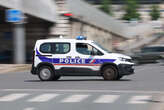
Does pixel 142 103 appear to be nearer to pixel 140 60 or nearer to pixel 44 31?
pixel 140 60

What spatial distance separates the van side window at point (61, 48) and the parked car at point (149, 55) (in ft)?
61.9

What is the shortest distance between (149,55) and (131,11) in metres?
97.3

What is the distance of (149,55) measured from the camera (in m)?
36.8

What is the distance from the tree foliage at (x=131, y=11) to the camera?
132m

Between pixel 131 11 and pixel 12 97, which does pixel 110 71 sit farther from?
pixel 131 11

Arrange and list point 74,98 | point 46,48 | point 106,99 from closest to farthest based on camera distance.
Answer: point 106,99 → point 74,98 → point 46,48

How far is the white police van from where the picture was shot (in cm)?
1786

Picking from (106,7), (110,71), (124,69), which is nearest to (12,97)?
(110,71)

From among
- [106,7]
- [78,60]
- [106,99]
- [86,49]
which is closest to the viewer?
[106,99]

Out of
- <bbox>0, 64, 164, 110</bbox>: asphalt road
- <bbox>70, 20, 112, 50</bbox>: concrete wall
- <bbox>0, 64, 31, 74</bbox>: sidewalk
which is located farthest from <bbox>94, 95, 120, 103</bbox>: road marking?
<bbox>70, 20, 112, 50</bbox>: concrete wall

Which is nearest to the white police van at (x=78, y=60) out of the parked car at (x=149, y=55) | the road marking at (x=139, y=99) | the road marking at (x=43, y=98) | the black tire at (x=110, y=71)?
the black tire at (x=110, y=71)

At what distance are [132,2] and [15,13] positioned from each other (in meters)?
109

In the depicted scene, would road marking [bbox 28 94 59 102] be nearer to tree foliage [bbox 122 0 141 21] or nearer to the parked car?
the parked car

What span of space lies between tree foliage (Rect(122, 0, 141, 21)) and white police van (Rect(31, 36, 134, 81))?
4524 inches
